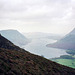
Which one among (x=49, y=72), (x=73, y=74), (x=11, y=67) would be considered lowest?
(x=73, y=74)

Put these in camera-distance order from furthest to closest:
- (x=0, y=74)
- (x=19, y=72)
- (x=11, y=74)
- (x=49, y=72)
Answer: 1. (x=49, y=72)
2. (x=19, y=72)
3. (x=11, y=74)
4. (x=0, y=74)

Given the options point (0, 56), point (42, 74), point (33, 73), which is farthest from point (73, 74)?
point (0, 56)

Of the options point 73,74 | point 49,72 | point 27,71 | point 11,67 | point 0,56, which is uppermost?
point 0,56

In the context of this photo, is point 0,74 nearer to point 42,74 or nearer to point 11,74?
point 11,74

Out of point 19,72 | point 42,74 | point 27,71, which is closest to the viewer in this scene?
point 19,72

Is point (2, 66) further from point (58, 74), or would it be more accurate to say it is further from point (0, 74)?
point (58, 74)

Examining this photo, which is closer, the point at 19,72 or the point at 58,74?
the point at 19,72

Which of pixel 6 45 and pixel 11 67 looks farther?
pixel 6 45

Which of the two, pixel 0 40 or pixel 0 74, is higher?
pixel 0 40

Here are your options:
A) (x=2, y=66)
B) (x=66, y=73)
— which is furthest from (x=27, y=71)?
(x=66, y=73)
